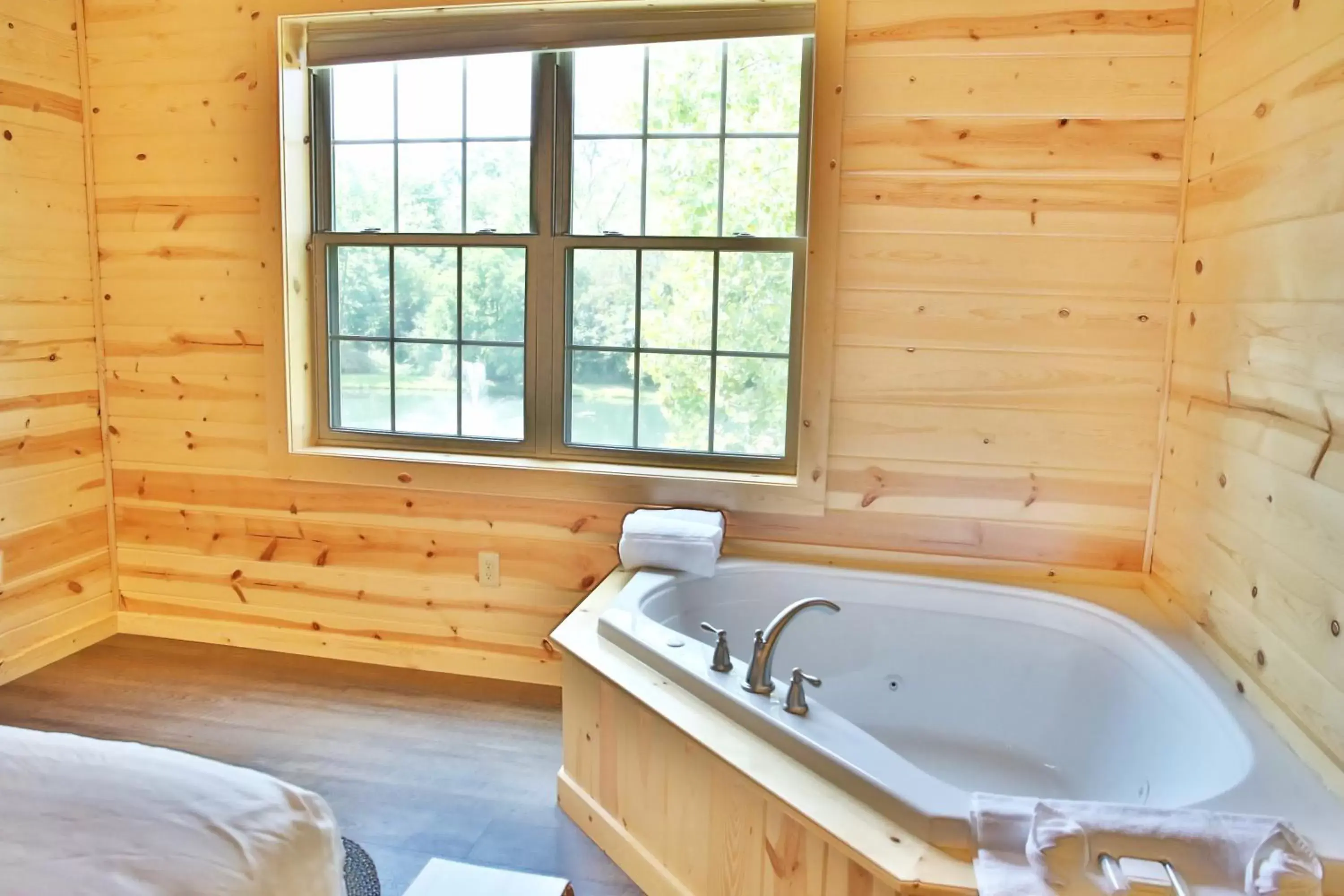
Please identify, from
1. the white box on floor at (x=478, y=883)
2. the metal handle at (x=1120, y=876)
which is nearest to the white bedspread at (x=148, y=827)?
the white box on floor at (x=478, y=883)

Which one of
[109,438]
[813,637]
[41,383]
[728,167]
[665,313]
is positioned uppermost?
[728,167]

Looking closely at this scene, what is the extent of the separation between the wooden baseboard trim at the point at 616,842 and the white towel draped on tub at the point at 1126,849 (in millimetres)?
697

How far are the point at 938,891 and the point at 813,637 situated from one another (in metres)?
1.15

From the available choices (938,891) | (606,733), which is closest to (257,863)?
(938,891)

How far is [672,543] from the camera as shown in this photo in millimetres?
2377

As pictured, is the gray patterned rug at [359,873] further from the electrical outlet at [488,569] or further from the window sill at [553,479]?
the window sill at [553,479]

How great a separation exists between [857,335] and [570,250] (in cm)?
91

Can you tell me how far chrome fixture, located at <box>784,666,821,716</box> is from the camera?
159 cm

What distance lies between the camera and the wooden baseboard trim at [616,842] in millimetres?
1774

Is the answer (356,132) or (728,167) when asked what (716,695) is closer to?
(728,167)

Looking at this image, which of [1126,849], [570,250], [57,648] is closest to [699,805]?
[1126,849]

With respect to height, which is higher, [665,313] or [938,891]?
[665,313]

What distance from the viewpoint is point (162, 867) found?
82cm

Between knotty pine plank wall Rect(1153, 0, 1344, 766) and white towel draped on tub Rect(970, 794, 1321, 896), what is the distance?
1.27 ft
